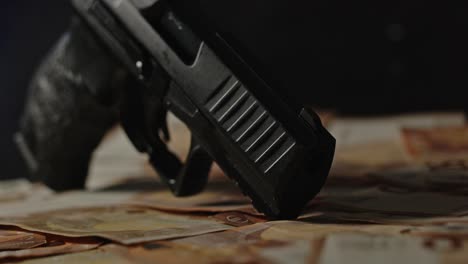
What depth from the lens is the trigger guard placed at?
0.80m

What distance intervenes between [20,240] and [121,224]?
115mm

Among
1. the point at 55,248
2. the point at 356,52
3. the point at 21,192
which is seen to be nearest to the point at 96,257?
the point at 55,248

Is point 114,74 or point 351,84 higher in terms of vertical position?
point 114,74

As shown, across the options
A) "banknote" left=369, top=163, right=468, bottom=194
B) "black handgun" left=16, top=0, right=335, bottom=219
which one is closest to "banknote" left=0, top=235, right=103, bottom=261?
"black handgun" left=16, top=0, right=335, bottom=219

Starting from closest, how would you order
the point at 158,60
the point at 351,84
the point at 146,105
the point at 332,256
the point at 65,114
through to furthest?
1. the point at 332,256
2. the point at 158,60
3. the point at 146,105
4. the point at 65,114
5. the point at 351,84

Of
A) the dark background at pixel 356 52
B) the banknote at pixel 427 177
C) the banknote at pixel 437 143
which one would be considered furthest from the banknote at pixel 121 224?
the dark background at pixel 356 52

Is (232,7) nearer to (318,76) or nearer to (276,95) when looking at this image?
(318,76)

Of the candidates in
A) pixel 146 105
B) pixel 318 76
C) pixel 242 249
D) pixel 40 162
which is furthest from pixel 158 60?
pixel 318 76

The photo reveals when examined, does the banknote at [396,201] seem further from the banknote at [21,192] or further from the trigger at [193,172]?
the banknote at [21,192]

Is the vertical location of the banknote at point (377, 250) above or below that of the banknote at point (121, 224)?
below

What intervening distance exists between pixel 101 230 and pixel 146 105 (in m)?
0.24

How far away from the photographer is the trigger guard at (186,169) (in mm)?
805

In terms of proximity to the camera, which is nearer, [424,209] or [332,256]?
[332,256]

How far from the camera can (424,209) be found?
72 cm
